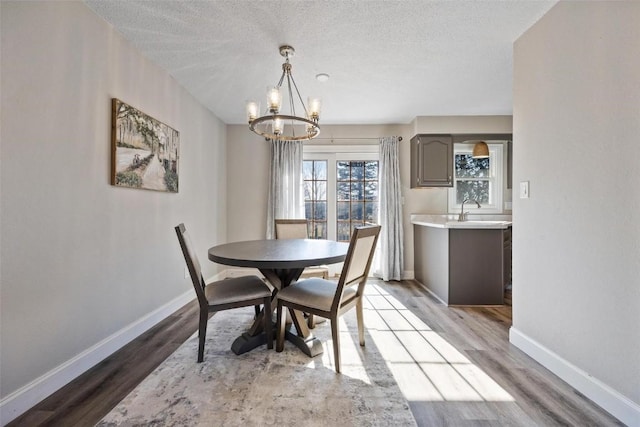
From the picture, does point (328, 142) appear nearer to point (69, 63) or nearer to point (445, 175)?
point (445, 175)

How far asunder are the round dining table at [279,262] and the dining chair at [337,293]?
0.40 feet

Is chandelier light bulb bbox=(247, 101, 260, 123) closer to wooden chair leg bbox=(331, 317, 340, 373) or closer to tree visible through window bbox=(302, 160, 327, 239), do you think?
wooden chair leg bbox=(331, 317, 340, 373)

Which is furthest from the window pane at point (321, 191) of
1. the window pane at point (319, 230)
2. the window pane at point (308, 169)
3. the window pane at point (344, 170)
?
the window pane at point (319, 230)

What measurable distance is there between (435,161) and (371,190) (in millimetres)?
1001

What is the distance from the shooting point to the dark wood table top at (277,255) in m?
1.71

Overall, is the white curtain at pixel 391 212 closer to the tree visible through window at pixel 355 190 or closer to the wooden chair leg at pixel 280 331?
the tree visible through window at pixel 355 190

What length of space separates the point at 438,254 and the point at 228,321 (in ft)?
7.95

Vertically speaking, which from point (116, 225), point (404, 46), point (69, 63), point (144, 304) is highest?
point (404, 46)

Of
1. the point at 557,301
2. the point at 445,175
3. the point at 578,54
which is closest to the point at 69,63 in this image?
the point at 578,54

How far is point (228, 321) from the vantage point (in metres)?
2.54

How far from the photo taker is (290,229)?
3.26m

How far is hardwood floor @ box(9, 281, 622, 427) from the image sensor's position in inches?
54.5

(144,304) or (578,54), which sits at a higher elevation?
(578,54)

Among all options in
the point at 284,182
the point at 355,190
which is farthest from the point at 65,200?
the point at 355,190
